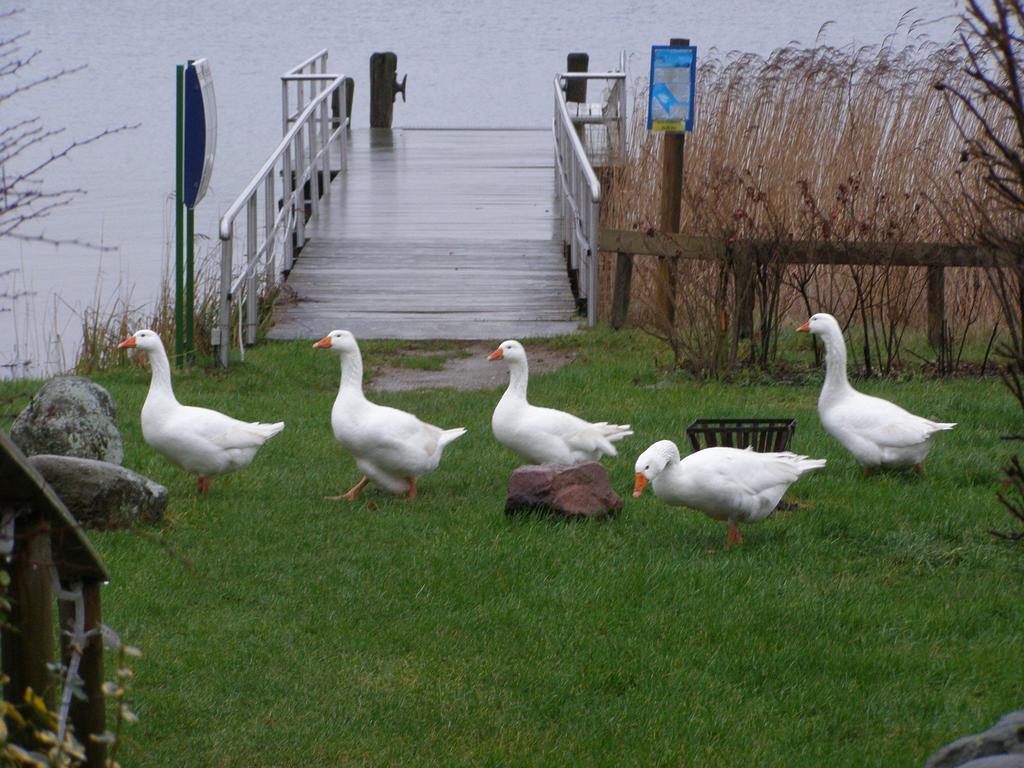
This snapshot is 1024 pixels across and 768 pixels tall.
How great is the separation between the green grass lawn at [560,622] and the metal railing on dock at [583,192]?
403 centimetres

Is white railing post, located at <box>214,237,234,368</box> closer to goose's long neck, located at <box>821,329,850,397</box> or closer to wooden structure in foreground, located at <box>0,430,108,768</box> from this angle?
goose's long neck, located at <box>821,329,850,397</box>

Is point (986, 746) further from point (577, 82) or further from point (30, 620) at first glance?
point (577, 82)

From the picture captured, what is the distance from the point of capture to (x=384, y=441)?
658 centimetres

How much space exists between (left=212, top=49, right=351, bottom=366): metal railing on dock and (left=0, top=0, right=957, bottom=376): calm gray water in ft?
7.12

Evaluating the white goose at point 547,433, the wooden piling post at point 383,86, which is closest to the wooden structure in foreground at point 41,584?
the white goose at point 547,433

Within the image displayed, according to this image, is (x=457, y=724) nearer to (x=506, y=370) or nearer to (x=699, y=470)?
(x=699, y=470)

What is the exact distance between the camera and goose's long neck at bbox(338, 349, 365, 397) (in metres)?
6.88

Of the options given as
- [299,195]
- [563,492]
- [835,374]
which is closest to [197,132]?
[299,195]

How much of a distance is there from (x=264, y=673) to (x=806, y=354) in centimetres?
663

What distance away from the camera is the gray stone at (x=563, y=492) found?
20.7ft

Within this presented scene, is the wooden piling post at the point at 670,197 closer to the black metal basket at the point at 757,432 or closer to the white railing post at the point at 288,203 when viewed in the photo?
the white railing post at the point at 288,203

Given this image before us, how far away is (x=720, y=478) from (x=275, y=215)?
30.1 ft

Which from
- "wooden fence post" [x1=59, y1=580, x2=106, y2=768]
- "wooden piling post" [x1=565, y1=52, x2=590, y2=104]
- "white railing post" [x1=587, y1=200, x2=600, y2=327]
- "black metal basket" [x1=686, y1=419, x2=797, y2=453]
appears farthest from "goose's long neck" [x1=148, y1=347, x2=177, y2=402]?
"wooden piling post" [x1=565, y1=52, x2=590, y2=104]

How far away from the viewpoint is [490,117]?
30.0m
